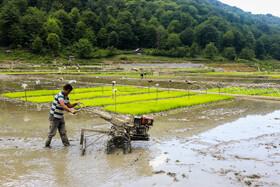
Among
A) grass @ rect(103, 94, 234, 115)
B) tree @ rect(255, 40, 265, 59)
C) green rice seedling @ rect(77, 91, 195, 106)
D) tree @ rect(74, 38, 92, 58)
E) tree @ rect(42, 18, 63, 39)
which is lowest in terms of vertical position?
green rice seedling @ rect(77, 91, 195, 106)

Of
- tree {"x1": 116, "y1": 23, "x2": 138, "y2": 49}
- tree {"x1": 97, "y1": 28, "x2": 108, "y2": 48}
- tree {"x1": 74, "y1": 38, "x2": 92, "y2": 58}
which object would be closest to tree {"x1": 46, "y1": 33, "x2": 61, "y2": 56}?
tree {"x1": 74, "y1": 38, "x2": 92, "y2": 58}

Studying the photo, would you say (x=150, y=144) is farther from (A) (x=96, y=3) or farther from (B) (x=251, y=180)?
(A) (x=96, y=3)

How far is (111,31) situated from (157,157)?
112715 mm

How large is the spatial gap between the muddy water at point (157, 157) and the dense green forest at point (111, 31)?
242ft

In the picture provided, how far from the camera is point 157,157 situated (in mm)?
8914

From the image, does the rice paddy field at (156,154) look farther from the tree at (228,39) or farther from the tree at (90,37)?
the tree at (228,39)

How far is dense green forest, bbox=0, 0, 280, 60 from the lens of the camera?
86000mm

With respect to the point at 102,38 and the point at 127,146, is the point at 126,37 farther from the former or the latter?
the point at 127,146

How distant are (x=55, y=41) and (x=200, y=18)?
112677 mm

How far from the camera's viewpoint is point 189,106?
64.7 feet

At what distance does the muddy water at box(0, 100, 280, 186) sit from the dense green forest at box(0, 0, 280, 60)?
7369cm

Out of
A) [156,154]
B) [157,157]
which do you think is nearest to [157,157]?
[157,157]

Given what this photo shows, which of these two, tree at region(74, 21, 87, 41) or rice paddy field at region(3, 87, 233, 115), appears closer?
rice paddy field at region(3, 87, 233, 115)

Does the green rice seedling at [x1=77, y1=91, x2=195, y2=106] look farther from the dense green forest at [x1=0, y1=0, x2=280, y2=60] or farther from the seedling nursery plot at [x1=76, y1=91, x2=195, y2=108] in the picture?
the dense green forest at [x1=0, y1=0, x2=280, y2=60]
